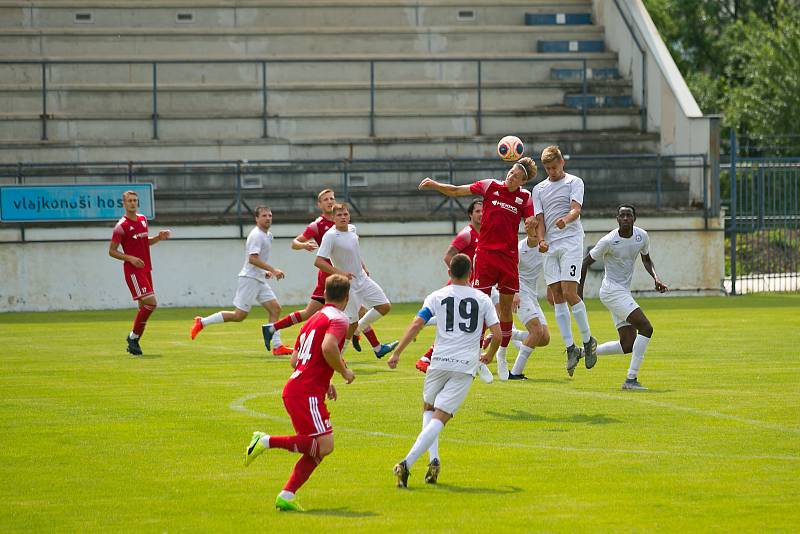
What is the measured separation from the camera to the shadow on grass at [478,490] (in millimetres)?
8790

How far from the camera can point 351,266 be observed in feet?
53.3

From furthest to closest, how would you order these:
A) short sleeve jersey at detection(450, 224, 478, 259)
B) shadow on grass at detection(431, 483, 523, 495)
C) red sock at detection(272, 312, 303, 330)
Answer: red sock at detection(272, 312, 303, 330), short sleeve jersey at detection(450, 224, 478, 259), shadow on grass at detection(431, 483, 523, 495)

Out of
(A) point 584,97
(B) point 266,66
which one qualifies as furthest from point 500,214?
(B) point 266,66

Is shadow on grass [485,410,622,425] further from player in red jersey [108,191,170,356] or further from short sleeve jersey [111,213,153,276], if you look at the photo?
short sleeve jersey [111,213,153,276]

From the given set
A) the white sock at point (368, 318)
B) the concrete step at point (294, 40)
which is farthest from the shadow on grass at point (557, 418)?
the concrete step at point (294, 40)

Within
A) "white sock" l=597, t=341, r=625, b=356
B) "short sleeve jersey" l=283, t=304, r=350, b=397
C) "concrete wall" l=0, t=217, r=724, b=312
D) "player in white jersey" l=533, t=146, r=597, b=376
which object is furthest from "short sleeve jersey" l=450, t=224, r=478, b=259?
"concrete wall" l=0, t=217, r=724, b=312

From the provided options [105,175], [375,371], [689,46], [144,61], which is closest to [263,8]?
[144,61]

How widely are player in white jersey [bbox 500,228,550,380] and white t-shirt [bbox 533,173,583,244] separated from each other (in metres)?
0.28

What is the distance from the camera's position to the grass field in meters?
8.14

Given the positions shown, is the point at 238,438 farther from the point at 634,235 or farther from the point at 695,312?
the point at 695,312

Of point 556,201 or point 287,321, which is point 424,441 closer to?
point 556,201

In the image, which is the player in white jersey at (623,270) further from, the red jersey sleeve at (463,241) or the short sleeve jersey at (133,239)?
the short sleeve jersey at (133,239)

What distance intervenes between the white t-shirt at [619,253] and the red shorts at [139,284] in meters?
7.29

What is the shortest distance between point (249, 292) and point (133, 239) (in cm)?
194
